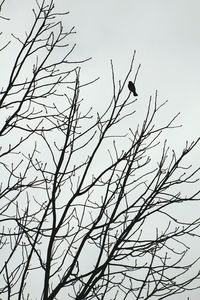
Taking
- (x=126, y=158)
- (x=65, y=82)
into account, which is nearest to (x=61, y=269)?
(x=126, y=158)

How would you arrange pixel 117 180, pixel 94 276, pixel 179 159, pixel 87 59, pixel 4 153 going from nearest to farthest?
pixel 94 276
pixel 179 159
pixel 117 180
pixel 4 153
pixel 87 59

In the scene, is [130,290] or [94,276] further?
[130,290]

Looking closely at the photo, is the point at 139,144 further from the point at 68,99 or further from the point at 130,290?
the point at 130,290

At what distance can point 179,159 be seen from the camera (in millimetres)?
3361

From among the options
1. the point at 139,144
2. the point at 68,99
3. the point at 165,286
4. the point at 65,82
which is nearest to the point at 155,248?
the point at 165,286

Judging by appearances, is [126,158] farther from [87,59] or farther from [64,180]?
[87,59]

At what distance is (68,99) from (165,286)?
176 centimetres

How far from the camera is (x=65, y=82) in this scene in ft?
14.1

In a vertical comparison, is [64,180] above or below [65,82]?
below

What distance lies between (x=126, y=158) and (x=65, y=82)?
1118mm

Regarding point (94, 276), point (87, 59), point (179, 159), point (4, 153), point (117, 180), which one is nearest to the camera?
point (94, 276)

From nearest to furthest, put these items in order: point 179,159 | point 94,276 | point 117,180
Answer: point 94,276, point 179,159, point 117,180

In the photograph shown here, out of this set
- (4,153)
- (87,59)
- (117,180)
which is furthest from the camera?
(87,59)

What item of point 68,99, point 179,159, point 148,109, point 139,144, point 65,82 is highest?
point 65,82
